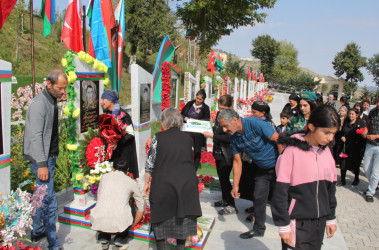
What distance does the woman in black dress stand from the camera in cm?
607

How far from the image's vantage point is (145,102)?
586 centimetres

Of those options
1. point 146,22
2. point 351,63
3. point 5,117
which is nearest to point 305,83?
point 351,63

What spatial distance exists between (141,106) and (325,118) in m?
4.15

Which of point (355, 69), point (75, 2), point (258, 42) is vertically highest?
point (258, 42)

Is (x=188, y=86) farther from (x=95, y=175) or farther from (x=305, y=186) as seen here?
(x=305, y=186)

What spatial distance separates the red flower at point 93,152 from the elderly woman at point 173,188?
50.8 inches

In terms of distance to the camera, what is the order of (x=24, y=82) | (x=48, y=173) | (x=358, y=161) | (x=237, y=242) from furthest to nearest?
(x=24, y=82), (x=358, y=161), (x=237, y=242), (x=48, y=173)

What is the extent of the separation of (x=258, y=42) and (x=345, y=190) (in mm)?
50078

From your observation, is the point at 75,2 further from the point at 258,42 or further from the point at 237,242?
the point at 258,42

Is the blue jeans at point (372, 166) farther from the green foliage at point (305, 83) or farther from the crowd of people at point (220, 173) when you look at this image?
the green foliage at point (305, 83)

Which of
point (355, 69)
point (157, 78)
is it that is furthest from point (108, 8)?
point (355, 69)

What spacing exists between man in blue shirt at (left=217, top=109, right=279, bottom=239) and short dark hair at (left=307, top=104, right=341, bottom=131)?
1.26m

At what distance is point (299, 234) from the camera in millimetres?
2143

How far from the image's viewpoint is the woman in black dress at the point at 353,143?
6.07 meters
